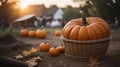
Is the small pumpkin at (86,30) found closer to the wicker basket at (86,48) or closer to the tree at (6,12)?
the wicker basket at (86,48)

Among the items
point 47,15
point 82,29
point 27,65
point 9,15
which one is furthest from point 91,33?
point 47,15

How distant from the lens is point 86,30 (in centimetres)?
698

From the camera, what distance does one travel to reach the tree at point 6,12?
1711cm

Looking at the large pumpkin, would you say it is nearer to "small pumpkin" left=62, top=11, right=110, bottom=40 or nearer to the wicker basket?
"small pumpkin" left=62, top=11, right=110, bottom=40

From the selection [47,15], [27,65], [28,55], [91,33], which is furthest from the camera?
[47,15]

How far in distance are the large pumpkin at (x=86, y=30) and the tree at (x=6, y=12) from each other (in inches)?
417

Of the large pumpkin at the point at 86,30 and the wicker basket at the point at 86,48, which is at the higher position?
the large pumpkin at the point at 86,30

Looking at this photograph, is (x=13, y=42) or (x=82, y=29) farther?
(x=13, y=42)

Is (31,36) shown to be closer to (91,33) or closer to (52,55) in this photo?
(52,55)

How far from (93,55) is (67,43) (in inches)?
33.5

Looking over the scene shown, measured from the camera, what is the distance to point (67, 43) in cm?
727

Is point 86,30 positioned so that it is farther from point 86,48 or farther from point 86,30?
point 86,48

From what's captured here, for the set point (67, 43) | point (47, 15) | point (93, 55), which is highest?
point (47, 15)

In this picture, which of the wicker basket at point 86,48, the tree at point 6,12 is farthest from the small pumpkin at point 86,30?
the tree at point 6,12
